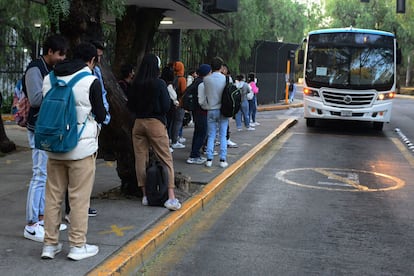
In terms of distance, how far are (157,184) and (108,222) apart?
2.91 ft

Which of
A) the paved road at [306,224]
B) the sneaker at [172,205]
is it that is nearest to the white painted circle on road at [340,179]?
the paved road at [306,224]

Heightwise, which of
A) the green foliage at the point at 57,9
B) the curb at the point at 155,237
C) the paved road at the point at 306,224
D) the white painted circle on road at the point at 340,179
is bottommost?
the paved road at the point at 306,224

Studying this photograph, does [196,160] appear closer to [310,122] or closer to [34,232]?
[34,232]

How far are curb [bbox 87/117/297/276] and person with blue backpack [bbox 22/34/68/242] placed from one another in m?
0.89

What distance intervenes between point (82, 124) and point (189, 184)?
3250 mm

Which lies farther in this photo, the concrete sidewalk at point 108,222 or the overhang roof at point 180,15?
the overhang roof at point 180,15

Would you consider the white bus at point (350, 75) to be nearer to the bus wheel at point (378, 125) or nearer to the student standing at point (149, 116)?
the bus wheel at point (378, 125)

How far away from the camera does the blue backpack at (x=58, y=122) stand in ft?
13.7

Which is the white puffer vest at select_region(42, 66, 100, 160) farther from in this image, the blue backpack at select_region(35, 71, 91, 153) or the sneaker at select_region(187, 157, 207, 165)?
the sneaker at select_region(187, 157, 207, 165)

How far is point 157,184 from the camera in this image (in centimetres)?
627

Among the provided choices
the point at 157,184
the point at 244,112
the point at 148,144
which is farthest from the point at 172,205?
the point at 244,112

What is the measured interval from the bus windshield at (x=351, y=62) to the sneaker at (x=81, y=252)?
41.6 ft

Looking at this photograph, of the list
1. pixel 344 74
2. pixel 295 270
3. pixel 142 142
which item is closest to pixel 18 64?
pixel 344 74

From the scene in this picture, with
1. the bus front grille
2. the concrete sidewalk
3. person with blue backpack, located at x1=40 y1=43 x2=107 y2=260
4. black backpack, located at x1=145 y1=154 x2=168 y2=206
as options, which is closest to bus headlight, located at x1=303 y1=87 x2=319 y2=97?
the bus front grille
